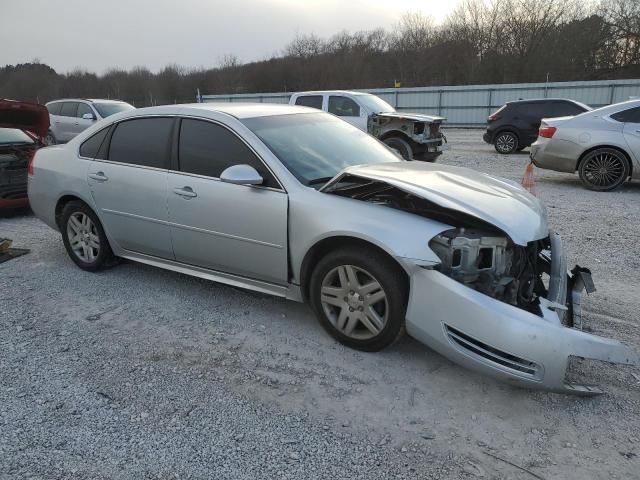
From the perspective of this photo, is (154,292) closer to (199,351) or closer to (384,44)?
(199,351)

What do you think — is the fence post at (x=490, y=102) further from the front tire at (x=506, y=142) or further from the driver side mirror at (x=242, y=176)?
the driver side mirror at (x=242, y=176)

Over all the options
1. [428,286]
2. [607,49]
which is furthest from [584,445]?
[607,49]

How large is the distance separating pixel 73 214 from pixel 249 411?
3.23 meters

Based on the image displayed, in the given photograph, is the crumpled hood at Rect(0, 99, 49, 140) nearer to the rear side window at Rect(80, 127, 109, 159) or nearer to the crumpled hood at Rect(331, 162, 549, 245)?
the rear side window at Rect(80, 127, 109, 159)

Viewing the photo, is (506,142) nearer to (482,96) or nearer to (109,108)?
(109,108)

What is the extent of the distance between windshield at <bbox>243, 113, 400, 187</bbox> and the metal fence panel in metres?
21.4

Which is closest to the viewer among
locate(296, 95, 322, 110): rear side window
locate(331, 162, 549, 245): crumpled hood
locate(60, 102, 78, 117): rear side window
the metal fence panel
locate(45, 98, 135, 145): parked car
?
locate(331, 162, 549, 245): crumpled hood

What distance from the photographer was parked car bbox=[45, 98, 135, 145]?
14.2 meters

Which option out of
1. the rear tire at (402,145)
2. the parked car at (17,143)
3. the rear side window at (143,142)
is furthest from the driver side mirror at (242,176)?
the rear tire at (402,145)

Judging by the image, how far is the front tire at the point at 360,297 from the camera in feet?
10.1

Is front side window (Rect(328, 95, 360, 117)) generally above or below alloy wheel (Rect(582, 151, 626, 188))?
above

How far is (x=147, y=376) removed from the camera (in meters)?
3.16

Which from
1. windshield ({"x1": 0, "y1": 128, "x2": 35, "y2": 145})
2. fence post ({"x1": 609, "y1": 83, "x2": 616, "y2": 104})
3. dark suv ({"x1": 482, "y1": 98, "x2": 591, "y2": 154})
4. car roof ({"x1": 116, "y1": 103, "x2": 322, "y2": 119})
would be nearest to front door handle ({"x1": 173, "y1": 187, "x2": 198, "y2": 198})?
car roof ({"x1": 116, "y1": 103, "x2": 322, "y2": 119})

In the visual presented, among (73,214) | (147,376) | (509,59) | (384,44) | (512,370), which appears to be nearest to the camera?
(512,370)
